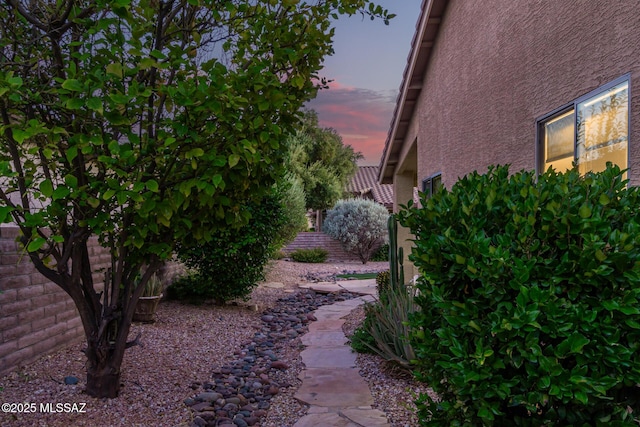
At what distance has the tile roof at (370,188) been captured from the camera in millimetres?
31022

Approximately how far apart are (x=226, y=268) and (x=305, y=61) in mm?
5236

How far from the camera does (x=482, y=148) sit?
21.3 feet

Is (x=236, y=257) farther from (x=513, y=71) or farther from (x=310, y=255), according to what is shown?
(x=310, y=255)

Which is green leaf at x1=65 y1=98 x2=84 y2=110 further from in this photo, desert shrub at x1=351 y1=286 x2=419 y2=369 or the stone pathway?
desert shrub at x1=351 y1=286 x2=419 y2=369

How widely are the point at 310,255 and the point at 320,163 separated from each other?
8330 millimetres

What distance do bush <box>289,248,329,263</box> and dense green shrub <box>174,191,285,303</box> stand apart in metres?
11.1

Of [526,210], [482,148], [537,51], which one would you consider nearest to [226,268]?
[482,148]

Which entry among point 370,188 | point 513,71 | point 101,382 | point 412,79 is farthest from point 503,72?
point 370,188

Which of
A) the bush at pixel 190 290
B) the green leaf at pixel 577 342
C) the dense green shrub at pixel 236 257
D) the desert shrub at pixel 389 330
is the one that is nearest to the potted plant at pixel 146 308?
the dense green shrub at pixel 236 257

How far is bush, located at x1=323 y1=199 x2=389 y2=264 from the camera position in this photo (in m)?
20.3

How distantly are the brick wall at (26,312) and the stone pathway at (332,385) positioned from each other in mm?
2694

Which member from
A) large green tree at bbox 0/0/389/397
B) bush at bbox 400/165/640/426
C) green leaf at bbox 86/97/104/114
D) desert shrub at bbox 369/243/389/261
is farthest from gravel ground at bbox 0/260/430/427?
desert shrub at bbox 369/243/389/261

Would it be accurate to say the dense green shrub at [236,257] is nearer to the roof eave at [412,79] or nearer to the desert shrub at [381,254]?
the roof eave at [412,79]

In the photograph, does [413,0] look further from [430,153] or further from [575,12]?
[575,12]
